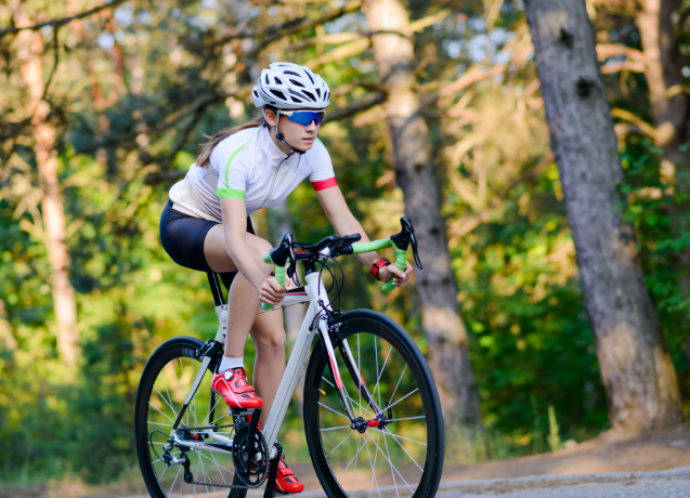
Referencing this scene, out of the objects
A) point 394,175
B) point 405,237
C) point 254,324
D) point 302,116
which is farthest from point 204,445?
point 394,175

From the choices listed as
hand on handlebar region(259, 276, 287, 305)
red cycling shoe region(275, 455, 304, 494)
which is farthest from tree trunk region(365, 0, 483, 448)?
hand on handlebar region(259, 276, 287, 305)

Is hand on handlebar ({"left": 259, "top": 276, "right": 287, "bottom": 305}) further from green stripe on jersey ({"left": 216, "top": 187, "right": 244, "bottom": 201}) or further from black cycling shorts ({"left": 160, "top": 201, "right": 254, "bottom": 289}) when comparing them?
black cycling shorts ({"left": 160, "top": 201, "right": 254, "bottom": 289})

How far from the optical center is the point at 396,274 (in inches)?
103

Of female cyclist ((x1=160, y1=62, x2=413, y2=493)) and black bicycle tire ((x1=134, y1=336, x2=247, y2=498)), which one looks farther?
black bicycle tire ((x1=134, y1=336, x2=247, y2=498))

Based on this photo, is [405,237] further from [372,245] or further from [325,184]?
[325,184]

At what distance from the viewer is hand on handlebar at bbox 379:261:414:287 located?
2598mm

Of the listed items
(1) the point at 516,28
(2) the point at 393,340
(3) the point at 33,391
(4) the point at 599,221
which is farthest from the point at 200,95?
(3) the point at 33,391

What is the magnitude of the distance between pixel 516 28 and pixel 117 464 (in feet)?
25.5

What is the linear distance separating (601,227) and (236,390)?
3465mm

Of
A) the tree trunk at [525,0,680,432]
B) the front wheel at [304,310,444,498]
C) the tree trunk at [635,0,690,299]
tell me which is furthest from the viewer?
the tree trunk at [635,0,690,299]

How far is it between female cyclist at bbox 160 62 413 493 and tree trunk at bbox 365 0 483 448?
178 inches

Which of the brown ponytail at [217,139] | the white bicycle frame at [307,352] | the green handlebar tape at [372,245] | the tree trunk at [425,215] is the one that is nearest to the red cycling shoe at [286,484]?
the white bicycle frame at [307,352]

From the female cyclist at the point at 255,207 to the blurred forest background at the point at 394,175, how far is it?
4.61 ft

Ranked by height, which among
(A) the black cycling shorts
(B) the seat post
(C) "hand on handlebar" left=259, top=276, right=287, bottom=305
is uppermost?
(A) the black cycling shorts
